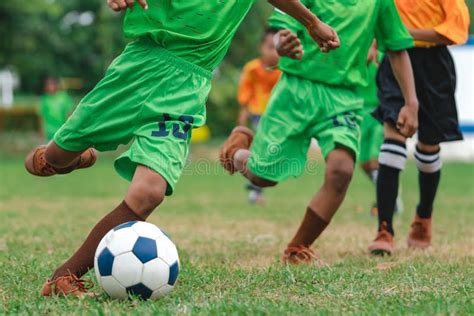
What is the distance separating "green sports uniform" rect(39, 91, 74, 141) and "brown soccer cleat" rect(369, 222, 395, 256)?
42.6 feet

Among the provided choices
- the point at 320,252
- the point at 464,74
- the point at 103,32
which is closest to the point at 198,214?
the point at 320,252

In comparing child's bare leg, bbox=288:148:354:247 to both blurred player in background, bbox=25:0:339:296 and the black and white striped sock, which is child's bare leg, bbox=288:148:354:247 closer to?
the black and white striped sock

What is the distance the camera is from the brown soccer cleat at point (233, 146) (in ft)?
17.6

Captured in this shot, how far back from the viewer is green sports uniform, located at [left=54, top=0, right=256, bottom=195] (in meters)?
3.61

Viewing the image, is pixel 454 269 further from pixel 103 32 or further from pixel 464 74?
pixel 103 32

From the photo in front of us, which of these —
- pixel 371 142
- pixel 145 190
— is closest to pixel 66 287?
pixel 145 190

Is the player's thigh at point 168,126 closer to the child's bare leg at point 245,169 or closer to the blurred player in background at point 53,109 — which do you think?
the child's bare leg at point 245,169

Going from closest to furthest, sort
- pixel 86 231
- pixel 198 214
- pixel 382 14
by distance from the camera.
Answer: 1. pixel 382 14
2. pixel 86 231
3. pixel 198 214

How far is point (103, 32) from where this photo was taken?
2194 cm

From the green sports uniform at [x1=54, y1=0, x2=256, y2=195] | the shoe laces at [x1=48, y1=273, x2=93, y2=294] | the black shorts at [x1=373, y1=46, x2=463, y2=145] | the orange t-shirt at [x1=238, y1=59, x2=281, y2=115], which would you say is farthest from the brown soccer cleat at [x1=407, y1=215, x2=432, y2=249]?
the orange t-shirt at [x1=238, y1=59, x2=281, y2=115]

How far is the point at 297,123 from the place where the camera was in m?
4.90

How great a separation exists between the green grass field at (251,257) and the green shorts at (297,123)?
58cm

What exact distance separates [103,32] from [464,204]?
48.0 feet

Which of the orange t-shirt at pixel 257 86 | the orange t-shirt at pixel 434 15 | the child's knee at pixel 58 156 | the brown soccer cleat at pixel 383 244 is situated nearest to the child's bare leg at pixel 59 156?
the child's knee at pixel 58 156
